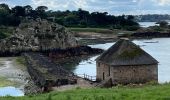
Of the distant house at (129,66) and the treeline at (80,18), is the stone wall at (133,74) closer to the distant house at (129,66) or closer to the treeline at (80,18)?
the distant house at (129,66)

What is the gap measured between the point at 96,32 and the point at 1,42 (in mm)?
66640

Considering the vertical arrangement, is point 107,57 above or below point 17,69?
above

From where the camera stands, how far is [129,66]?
3719cm

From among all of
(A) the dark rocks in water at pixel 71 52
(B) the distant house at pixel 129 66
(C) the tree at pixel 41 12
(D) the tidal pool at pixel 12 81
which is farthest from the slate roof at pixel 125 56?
(C) the tree at pixel 41 12

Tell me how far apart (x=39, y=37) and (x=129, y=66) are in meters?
64.0

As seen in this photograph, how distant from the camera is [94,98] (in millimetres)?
16781

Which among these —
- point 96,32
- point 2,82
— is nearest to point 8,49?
point 2,82

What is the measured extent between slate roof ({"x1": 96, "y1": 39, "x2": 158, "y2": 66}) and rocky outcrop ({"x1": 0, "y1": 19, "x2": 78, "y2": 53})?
58.7m

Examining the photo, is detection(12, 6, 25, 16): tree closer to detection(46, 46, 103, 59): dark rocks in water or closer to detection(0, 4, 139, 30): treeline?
detection(0, 4, 139, 30): treeline

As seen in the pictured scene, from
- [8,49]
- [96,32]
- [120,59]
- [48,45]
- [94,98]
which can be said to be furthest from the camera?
[96,32]

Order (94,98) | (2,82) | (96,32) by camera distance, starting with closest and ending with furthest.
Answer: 1. (94,98)
2. (2,82)
3. (96,32)

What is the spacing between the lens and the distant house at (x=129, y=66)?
37.1m

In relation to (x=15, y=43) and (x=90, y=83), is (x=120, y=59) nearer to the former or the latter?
(x=90, y=83)

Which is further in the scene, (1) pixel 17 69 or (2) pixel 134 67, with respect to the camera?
(1) pixel 17 69
